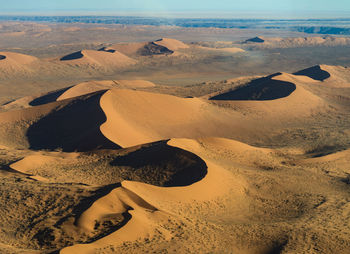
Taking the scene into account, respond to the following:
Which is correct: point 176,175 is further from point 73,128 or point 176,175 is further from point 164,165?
point 73,128

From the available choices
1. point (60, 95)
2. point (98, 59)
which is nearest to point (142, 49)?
point (98, 59)

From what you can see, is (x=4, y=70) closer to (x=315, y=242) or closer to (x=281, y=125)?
(x=281, y=125)

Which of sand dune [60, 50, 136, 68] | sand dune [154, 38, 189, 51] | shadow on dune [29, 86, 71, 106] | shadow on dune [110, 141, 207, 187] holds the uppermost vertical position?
shadow on dune [110, 141, 207, 187]

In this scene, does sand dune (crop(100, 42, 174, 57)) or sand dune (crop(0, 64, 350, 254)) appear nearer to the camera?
sand dune (crop(0, 64, 350, 254))

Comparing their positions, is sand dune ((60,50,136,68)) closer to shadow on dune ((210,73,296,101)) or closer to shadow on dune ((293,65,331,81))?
shadow on dune ((293,65,331,81))

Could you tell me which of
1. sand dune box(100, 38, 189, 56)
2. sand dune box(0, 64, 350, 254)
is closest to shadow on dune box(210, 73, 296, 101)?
sand dune box(0, 64, 350, 254)

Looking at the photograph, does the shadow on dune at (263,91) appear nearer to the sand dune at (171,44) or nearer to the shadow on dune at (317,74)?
the shadow on dune at (317,74)
